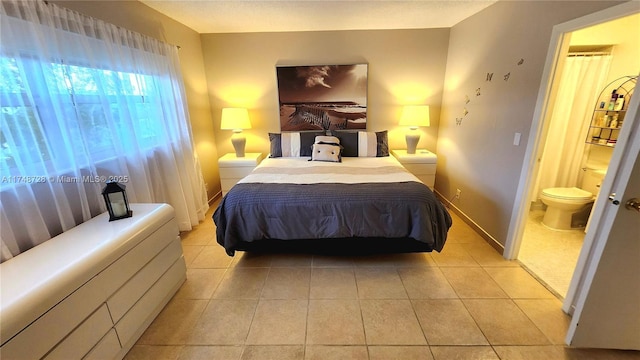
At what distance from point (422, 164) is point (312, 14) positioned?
7.48 ft

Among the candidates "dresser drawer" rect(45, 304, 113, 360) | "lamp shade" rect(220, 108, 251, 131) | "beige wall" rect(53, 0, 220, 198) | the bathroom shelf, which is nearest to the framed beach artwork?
"lamp shade" rect(220, 108, 251, 131)

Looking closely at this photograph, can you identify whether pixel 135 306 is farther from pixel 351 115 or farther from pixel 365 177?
→ pixel 351 115

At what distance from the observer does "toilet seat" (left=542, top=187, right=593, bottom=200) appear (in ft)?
8.64

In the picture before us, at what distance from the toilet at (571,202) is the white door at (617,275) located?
1.45 m

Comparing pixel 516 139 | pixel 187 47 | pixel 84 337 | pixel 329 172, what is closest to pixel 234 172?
pixel 329 172

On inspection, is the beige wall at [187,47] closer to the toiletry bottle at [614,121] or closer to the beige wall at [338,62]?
the beige wall at [338,62]

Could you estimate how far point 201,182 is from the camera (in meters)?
3.26

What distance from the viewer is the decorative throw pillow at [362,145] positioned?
3531 mm

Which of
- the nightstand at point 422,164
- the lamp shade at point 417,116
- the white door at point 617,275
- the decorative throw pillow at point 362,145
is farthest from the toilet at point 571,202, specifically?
the decorative throw pillow at point 362,145

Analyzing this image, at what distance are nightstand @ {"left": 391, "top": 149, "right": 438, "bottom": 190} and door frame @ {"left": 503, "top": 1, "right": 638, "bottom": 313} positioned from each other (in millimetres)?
1326

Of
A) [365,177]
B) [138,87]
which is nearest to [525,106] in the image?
[365,177]

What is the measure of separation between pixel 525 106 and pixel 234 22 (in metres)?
3.12

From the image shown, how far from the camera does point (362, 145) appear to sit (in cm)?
354

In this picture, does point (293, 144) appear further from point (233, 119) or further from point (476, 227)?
point (476, 227)
